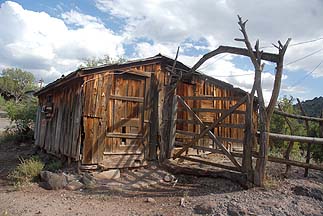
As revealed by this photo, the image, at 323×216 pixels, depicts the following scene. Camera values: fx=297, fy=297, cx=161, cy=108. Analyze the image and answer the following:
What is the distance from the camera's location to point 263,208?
5.77 metres

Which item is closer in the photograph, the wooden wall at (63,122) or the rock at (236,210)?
the rock at (236,210)

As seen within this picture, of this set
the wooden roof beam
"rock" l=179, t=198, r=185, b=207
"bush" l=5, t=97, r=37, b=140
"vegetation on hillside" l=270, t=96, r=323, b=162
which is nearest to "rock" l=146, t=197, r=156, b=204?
"rock" l=179, t=198, r=185, b=207

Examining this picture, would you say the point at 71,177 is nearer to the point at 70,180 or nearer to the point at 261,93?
the point at 70,180

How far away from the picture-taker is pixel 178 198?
22.0 feet

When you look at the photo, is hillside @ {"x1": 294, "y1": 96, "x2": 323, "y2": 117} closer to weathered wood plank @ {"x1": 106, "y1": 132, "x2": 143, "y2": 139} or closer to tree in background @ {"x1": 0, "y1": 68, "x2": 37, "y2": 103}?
weathered wood plank @ {"x1": 106, "y1": 132, "x2": 143, "y2": 139}

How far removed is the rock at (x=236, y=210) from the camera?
563 centimetres

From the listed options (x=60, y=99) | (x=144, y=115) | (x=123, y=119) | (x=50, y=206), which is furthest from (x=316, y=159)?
(x=60, y=99)

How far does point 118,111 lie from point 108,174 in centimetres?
187

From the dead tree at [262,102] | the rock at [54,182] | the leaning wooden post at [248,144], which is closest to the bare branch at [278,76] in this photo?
the dead tree at [262,102]

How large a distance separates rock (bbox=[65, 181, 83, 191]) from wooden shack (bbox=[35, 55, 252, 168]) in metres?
0.67

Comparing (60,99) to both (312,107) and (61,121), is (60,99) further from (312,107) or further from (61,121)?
(312,107)

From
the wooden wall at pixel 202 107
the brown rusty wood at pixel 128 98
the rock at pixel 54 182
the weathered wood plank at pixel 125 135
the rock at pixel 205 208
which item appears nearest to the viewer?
the rock at pixel 205 208

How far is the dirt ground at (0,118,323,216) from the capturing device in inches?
231

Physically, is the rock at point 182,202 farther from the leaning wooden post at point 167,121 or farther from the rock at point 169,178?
the leaning wooden post at point 167,121
